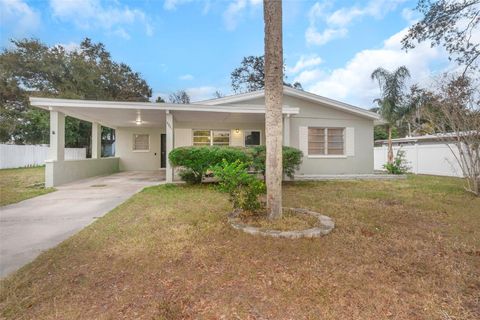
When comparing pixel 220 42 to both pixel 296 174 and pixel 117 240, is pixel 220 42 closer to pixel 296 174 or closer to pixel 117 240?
pixel 296 174

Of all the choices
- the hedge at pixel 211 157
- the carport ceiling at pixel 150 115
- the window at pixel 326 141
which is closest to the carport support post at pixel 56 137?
the carport ceiling at pixel 150 115

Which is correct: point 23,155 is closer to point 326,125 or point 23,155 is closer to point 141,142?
point 141,142

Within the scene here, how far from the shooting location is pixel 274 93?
4.10m

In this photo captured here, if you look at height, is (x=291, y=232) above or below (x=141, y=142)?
below

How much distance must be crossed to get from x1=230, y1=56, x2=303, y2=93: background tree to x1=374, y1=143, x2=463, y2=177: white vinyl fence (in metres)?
14.4

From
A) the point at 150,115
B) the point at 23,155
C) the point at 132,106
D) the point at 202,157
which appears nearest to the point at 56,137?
the point at 132,106

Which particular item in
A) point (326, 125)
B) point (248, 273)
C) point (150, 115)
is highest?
point (150, 115)

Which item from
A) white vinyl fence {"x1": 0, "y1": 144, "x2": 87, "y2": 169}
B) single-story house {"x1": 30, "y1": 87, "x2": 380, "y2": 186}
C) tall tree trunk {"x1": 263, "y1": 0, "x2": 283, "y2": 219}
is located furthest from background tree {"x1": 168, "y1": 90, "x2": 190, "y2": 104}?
tall tree trunk {"x1": 263, "y1": 0, "x2": 283, "y2": 219}

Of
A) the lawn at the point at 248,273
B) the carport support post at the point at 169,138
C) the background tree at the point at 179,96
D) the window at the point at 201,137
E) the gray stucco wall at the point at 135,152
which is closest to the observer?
the lawn at the point at 248,273

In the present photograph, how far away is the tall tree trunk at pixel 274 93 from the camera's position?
410 cm

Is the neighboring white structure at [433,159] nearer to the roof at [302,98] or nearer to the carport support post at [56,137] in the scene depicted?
the roof at [302,98]

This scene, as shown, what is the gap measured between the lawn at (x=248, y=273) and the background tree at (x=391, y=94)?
1209 centimetres

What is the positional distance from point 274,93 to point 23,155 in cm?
1925

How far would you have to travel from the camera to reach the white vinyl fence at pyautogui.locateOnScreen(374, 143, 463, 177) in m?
12.2
